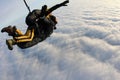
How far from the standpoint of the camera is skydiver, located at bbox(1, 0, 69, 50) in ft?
57.0

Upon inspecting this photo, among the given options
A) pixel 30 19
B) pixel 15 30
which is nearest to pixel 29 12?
pixel 30 19

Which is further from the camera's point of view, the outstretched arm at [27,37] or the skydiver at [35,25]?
the skydiver at [35,25]

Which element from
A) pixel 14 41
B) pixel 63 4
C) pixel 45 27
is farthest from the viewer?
pixel 45 27

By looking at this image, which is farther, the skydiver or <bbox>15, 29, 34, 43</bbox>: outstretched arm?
the skydiver

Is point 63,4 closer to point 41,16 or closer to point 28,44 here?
point 41,16

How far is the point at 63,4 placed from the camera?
1803cm

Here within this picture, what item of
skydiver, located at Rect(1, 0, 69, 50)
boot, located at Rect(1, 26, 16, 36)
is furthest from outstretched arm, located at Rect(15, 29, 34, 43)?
boot, located at Rect(1, 26, 16, 36)

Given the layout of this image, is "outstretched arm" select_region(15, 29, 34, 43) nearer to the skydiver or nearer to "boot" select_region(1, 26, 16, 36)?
the skydiver

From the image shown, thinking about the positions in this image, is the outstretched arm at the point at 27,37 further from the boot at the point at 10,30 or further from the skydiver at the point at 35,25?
the boot at the point at 10,30

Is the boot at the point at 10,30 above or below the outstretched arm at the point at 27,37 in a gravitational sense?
above

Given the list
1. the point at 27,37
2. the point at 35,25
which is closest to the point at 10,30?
the point at 27,37

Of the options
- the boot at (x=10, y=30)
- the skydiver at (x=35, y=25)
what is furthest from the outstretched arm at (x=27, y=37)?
the boot at (x=10, y=30)

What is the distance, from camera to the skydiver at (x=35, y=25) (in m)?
17.4

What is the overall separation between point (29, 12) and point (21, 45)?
6.87 ft
